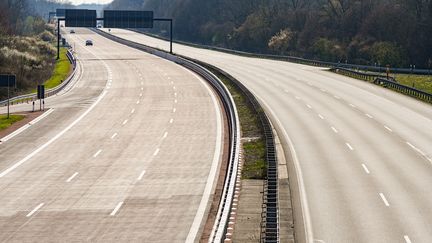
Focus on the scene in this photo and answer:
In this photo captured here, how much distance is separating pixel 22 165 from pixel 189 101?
2521cm

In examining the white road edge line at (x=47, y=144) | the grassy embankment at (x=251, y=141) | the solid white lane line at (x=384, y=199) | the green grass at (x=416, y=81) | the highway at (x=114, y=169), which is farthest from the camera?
the green grass at (x=416, y=81)

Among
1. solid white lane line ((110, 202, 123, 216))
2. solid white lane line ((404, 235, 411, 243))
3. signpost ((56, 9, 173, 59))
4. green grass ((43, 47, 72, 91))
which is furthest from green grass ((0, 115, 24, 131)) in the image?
signpost ((56, 9, 173, 59))

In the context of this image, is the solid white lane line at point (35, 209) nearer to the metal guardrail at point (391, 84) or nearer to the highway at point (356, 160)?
the highway at point (356, 160)

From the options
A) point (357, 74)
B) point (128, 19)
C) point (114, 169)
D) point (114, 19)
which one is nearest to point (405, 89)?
point (357, 74)

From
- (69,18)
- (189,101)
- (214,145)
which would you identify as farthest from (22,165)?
(69,18)

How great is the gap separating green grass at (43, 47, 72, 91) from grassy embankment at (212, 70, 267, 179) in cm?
2869

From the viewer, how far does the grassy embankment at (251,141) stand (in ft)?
97.1

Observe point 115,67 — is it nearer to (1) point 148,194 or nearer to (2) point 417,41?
(2) point 417,41

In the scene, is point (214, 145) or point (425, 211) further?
point (214, 145)

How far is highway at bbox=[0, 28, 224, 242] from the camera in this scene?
23.4 meters

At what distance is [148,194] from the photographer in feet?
91.7

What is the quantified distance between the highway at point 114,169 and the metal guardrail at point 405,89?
59.6 ft

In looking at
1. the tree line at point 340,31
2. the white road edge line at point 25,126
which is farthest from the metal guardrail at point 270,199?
the tree line at point 340,31

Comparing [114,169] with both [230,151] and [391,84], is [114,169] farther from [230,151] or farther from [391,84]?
[391,84]
